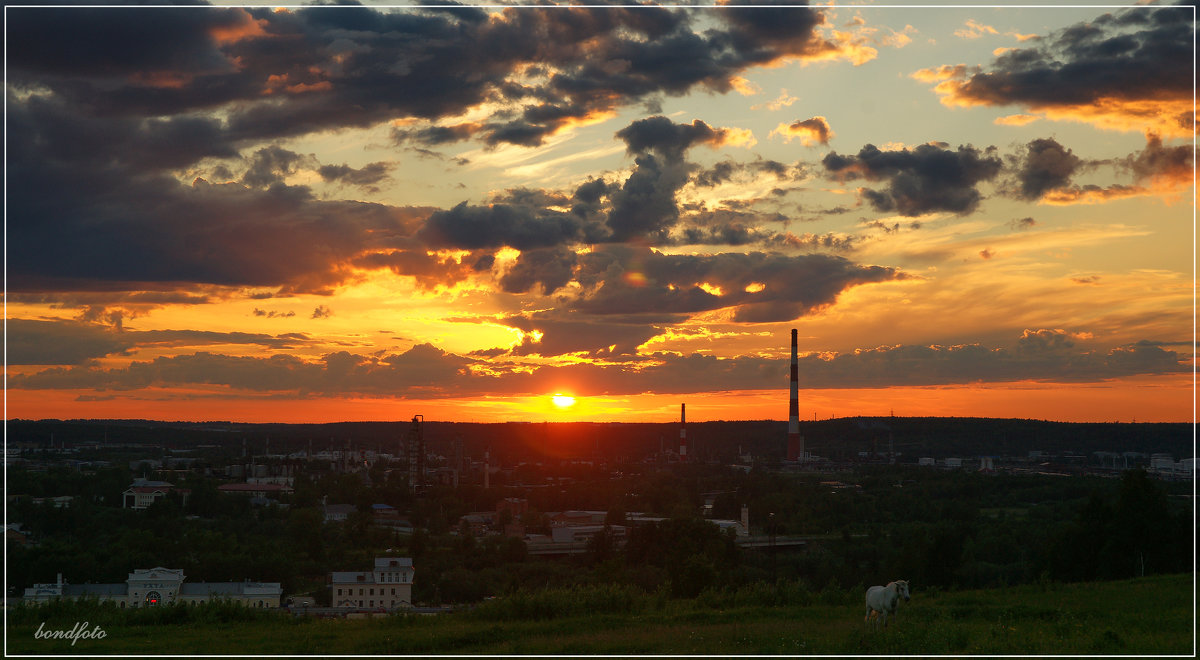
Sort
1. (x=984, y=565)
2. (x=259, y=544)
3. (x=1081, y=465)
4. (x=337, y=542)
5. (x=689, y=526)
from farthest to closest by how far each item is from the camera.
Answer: (x=1081, y=465), (x=337, y=542), (x=259, y=544), (x=689, y=526), (x=984, y=565)

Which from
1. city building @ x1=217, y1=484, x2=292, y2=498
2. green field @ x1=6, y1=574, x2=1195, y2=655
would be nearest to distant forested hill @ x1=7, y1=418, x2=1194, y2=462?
city building @ x1=217, y1=484, x2=292, y2=498

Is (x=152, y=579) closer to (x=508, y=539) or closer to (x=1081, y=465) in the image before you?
(x=508, y=539)

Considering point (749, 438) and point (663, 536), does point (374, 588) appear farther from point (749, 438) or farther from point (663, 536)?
point (749, 438)

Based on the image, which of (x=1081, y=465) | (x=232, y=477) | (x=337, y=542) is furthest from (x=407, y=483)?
(x=1081, y=465)

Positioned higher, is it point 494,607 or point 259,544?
point 494,607

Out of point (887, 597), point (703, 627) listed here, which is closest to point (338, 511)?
point (703, 627)

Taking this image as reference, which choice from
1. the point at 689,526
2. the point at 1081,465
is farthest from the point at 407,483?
the point at 1081,465

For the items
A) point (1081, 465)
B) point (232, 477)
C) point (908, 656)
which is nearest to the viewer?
point (908, 656)

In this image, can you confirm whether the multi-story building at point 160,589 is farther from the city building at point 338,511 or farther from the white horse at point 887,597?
the city building at point 338,511

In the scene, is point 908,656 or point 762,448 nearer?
point 908,656
